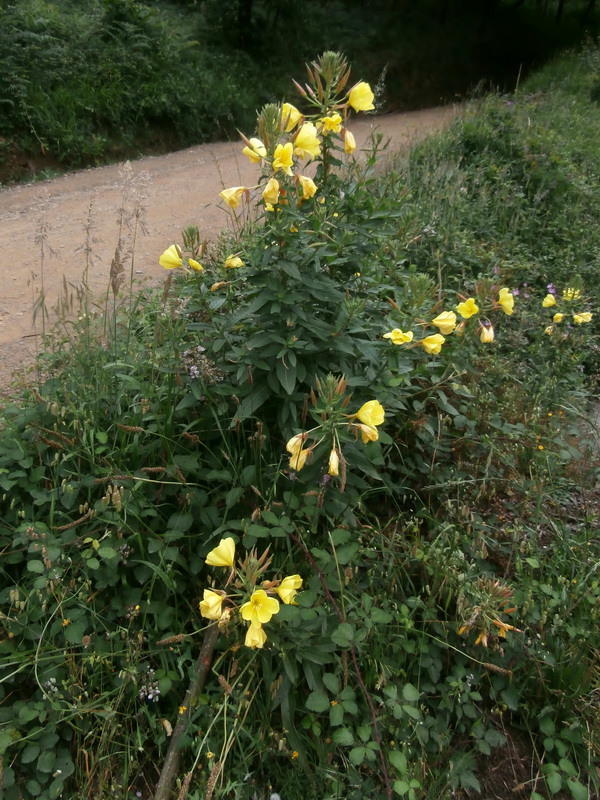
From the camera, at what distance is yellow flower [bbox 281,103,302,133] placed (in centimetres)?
223

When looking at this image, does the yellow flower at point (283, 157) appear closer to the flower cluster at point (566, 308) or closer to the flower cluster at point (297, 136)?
the flower cluster at point (297, 136)

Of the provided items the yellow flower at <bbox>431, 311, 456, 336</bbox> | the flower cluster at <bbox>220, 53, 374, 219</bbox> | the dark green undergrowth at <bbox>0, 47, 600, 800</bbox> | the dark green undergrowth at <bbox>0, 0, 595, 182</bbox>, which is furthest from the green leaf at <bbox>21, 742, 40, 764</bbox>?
the dark green undergrowth at <bbox>0, 0, 595, 182</bbox>

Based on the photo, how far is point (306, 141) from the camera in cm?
216

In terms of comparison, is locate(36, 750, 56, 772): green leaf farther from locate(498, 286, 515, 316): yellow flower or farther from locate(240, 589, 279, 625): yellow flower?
locate(498, 286, 515, 316): yellow flower

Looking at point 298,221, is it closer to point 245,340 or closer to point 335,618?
point 245,340

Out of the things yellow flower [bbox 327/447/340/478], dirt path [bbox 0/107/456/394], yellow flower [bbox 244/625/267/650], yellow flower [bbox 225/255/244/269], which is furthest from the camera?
dirt path [bbox 0/107/456/394]

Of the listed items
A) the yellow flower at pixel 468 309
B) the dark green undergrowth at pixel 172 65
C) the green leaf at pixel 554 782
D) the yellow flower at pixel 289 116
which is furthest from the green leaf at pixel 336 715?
the dark green undergrowth at pixel 172 65

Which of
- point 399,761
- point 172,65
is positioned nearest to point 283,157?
point 399,761

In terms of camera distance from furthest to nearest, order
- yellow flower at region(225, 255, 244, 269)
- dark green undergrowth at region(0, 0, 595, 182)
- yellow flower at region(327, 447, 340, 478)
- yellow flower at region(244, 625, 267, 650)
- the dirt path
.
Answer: dark green undergrowth at region(0, 0, 595, 182)
the dirt path
yellow flower at region(225, 255, 244, 269)
yellow flower at region(327, 447, 340, 478)
yellow flower at region(244, 625, 267, 650)

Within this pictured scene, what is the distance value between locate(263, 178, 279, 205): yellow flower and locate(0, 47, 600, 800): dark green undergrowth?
0.01 meters

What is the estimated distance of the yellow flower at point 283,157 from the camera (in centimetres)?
206

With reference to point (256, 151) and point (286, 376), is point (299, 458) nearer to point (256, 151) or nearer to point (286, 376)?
point (286, 376)

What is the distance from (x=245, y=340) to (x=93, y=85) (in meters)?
7.50

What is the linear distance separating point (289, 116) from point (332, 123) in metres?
0.16
